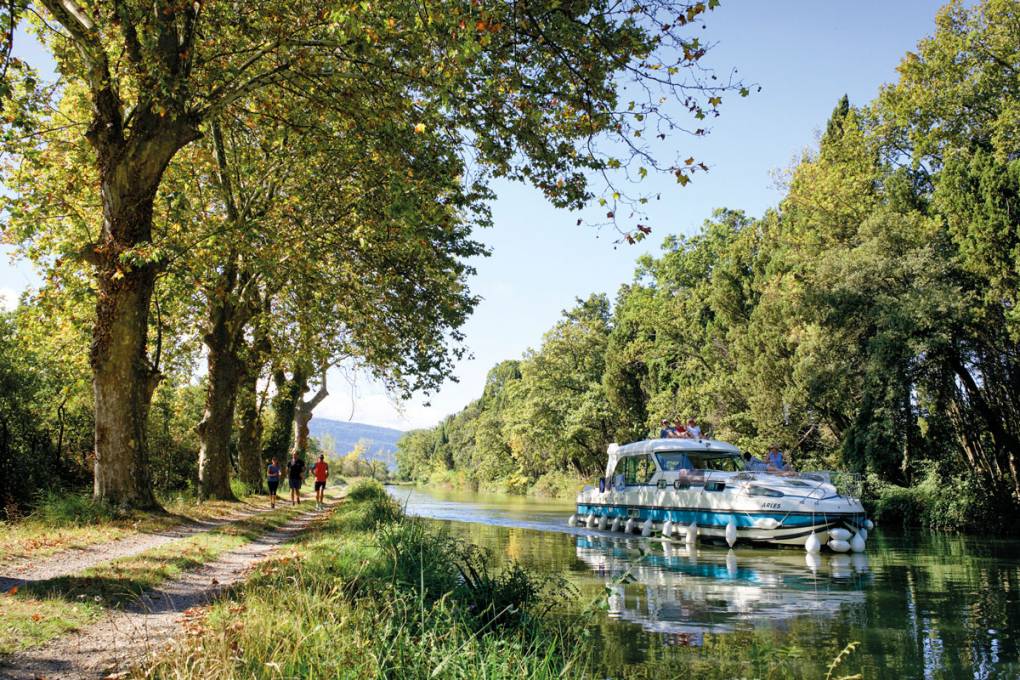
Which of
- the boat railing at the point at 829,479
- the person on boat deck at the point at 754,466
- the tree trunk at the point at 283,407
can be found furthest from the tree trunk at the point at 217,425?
the boat railing at the point at 829,479

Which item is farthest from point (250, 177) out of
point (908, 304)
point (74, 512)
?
point (908, 304)

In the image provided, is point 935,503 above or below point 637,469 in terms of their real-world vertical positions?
below

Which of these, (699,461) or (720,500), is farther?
(699,461)

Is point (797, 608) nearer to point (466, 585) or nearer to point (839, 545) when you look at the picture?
point (466, 585)

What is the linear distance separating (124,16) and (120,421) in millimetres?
7925

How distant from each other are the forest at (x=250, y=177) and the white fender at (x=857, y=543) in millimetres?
12512

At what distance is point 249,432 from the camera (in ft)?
113

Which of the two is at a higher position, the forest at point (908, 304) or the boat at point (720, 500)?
the forest at point (908, 304)

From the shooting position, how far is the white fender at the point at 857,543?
1925 centimetres

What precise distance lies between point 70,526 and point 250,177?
12395mm

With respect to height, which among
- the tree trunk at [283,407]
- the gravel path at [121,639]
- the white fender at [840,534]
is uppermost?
the tree trunk at [283,407]

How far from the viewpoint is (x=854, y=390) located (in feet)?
102

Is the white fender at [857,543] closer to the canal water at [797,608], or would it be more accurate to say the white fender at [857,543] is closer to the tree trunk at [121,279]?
the canal water at [797,608]

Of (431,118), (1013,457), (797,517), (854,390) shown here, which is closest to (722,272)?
(854,390)
